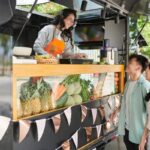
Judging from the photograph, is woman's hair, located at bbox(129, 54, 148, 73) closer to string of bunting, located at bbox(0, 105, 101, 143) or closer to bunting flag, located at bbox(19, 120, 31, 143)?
string of bunting, located at bbox(0, 105, 101, 143)

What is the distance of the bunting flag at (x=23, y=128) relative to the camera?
267 cm

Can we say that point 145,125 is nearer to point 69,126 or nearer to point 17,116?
point 69,126

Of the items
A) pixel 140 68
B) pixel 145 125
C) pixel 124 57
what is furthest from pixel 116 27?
pixel 145 125

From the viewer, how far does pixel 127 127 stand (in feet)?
11.9

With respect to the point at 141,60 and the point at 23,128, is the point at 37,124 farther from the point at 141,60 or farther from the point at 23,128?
the point at 141,60

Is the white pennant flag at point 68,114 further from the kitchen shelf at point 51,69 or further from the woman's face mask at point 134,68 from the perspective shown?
the woman's face mask at point 134,68

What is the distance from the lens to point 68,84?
3689 mm

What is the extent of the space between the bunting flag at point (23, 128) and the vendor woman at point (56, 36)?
120 centimetres

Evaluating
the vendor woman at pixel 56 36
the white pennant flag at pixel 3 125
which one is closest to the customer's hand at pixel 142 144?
the vendor woman at pixel 56 36

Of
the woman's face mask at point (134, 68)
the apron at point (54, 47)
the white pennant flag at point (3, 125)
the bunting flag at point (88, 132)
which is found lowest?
the bunting flag at point (88, 132)

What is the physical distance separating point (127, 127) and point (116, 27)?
2839 millimetres

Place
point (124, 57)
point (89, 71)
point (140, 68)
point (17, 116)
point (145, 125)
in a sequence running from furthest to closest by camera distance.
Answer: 1. point (124, 57)
2. point (89, 71)
3. point (140, 68)
4. point (145, 125)
5. point (17, 116)

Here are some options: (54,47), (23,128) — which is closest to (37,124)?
(23,128)

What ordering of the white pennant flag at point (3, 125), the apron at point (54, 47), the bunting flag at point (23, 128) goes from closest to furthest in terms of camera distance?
the white pennant flag at point (3, 125) → the bunting flag at point (23, 128) → the apron at point (54, 47)
